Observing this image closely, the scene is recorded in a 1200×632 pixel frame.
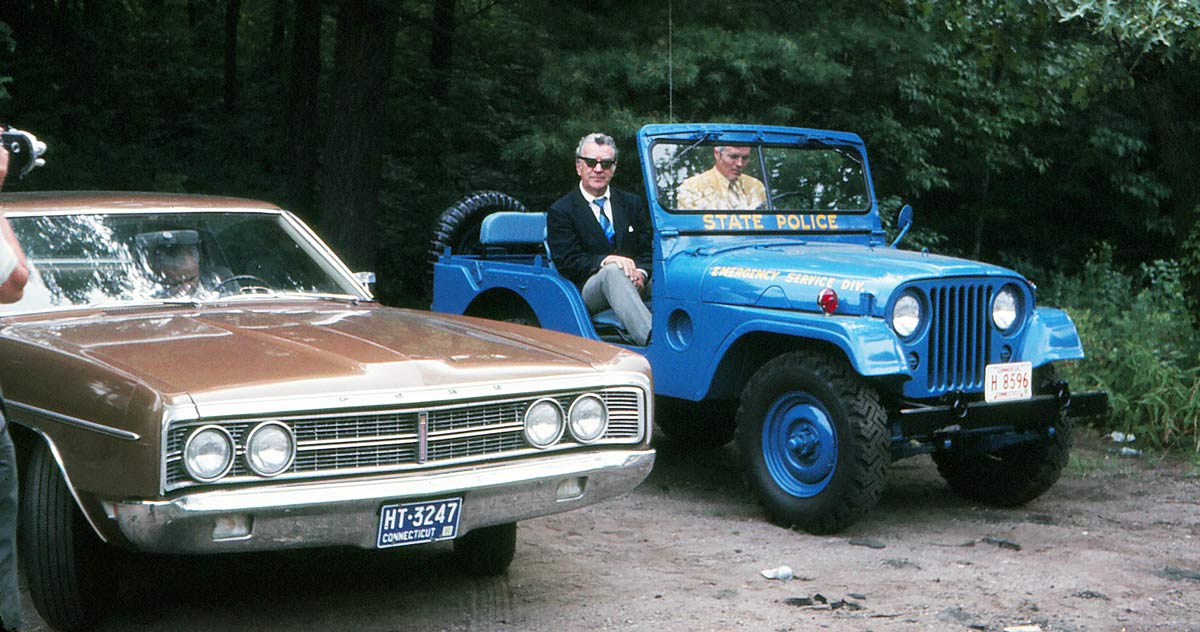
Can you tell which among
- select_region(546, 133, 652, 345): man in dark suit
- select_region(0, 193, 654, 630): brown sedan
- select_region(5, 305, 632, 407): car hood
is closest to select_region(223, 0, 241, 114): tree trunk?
select_region(546, 133, 652, 345): man in dark suit

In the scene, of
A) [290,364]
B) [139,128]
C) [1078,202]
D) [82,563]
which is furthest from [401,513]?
[139,128]

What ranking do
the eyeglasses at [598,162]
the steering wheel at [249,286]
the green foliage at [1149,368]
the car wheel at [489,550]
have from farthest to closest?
the green foliage at [1149,368] → the eyeglasses at [598,162] → the steering wheel at [249,286] → the car wheel at [489,550]

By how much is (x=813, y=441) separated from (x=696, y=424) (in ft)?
6.79

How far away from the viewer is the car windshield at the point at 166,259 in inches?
198

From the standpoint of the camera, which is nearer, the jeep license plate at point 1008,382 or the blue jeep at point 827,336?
the blue jeep at point 827,336

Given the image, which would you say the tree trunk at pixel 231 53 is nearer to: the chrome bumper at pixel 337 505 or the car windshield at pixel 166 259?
the car windshield at pixel 166 259

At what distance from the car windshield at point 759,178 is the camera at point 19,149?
3.80 m

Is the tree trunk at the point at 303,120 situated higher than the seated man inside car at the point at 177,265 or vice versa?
the tree trunk at the point at 303,120

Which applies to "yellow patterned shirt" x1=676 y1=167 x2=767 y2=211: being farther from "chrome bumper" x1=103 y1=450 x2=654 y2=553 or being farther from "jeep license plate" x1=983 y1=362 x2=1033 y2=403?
"chrome bumper" x1=103 y1=450 x2=654 y2=553

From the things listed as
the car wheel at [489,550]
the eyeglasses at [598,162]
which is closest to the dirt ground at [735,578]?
the car wheel at [489,550]

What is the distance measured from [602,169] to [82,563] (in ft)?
12.8

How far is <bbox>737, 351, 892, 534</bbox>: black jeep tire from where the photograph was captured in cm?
590

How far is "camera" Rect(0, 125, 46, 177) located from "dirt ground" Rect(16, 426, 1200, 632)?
1.65 metres

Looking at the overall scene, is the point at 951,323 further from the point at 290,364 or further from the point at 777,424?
the point at 290,364
